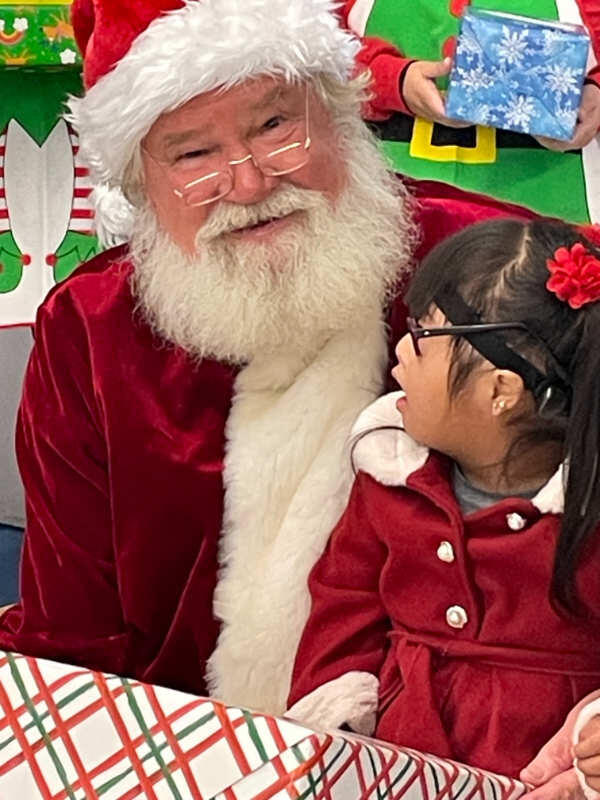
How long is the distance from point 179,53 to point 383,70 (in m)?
0.83

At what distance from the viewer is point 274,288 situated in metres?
1.52

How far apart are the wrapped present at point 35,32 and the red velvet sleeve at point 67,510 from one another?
0.80 m

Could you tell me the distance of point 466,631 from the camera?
1300mm

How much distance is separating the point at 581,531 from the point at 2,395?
218 cm

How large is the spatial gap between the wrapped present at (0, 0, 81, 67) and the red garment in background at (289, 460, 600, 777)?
3.99 feet

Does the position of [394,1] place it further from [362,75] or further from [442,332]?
[442,332]

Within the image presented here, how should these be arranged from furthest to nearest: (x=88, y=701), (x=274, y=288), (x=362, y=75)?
(x=362, y=75)
(x=274, y=288)
(x=88, y=701)

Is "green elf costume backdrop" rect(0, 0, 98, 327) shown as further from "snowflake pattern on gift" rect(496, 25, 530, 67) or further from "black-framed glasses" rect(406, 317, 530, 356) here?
"black-framed glasses" rect(406, 317, 530, 356)

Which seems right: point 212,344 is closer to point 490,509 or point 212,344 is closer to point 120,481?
point 120,481

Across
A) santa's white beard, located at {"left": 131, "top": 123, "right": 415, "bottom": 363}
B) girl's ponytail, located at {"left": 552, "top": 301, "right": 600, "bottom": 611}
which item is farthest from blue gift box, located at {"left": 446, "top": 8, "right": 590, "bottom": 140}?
girl's ponytail, located at {"left": 552, "top": 301, "right": 600, "bottom": 611}

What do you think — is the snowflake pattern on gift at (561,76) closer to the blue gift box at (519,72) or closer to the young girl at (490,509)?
the blue gift box at (519,72)

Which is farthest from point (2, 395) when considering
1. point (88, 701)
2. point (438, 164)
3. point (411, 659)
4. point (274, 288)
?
point (88, 701)

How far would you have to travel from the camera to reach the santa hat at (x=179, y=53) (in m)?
1.49

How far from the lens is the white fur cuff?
1310mm
